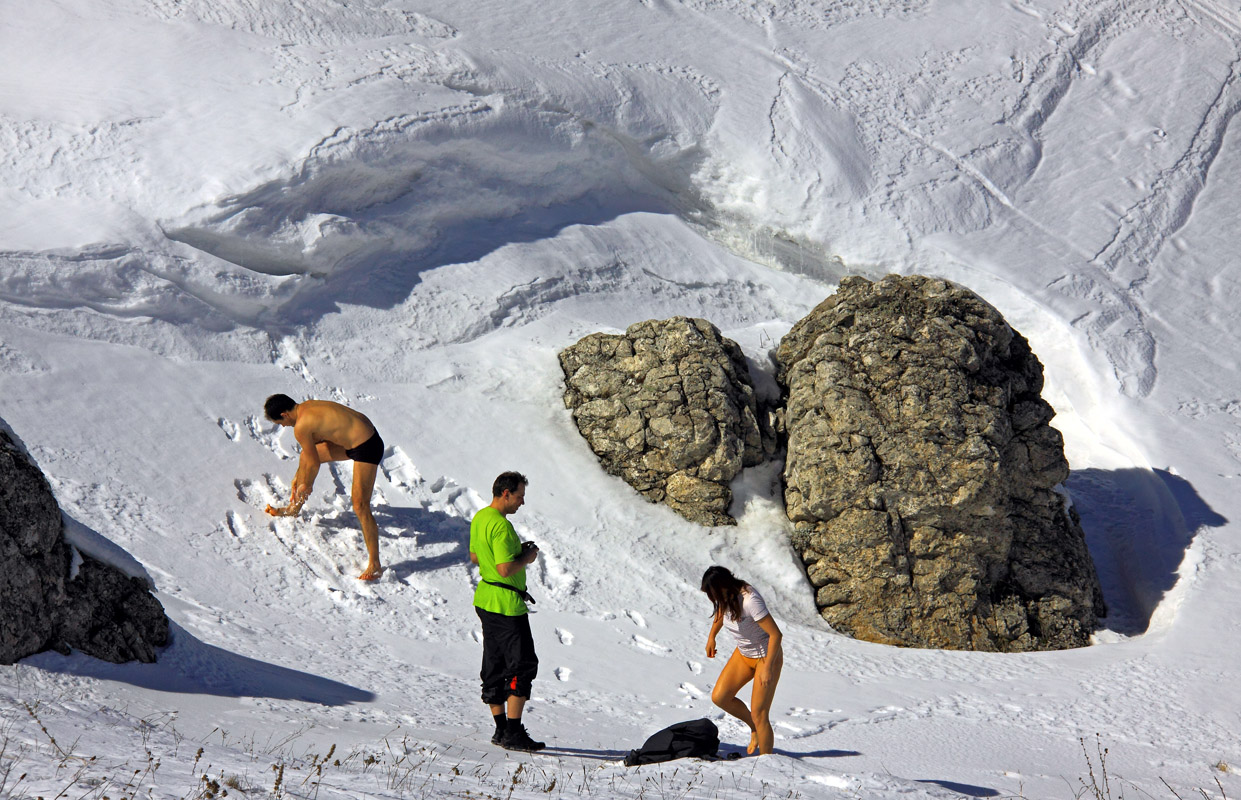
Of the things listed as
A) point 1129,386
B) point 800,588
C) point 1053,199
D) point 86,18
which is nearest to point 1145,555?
point 1129,386

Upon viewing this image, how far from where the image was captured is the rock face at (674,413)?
Answer: 9.59 metres

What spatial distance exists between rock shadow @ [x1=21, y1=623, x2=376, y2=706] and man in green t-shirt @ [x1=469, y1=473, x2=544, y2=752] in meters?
1.03

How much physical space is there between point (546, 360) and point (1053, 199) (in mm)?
8564

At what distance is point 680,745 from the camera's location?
4938 millimetres

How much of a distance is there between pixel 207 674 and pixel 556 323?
22.0 feet

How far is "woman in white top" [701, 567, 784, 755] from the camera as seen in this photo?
525 cm

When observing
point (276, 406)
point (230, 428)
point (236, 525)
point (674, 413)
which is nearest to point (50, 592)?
point (276, 406)

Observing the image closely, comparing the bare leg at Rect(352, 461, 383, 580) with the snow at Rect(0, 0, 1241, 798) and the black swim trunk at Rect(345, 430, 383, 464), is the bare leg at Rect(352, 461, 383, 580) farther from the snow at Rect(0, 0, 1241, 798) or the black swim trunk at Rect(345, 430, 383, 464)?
the snow at Rect(0, 0, 1241, 798)

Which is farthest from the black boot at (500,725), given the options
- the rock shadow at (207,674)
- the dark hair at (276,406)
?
the dark hair at (276,406)

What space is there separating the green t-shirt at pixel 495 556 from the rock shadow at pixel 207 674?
1.19 meters

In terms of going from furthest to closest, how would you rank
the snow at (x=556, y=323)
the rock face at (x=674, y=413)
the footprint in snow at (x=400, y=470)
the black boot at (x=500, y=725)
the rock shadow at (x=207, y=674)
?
the rock face at (x=674, y=413)
the footprint in snow at (x=400, y=470)
the snow at (x=556, y=323)
the black boot at (x=500, y=725)
the rock shadow at (x=207, y=674)

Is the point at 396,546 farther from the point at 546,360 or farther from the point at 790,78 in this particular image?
the point at 790,78

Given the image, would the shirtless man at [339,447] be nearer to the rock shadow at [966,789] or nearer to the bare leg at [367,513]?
the bare leg at [367,513]

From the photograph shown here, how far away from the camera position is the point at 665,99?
552 inches
